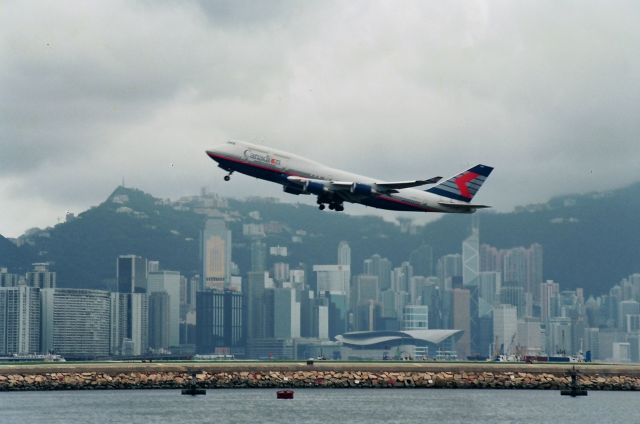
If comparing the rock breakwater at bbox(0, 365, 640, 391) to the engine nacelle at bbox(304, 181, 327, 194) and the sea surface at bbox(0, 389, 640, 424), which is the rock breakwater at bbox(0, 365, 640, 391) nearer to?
the sea surface at bbox(0, 389, 640, 424)

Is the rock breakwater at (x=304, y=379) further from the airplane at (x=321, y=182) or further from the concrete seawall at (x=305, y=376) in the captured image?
the airplane at (x=321, y=182)

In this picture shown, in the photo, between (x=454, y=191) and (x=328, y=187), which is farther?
(x=454, y=191)

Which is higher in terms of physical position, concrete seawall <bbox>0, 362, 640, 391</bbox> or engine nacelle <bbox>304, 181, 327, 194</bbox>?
engine nacelle <bbox>304, 181, 327, 194</bbox>

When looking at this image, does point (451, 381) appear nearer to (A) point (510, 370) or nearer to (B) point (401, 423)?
(A) point (510, 370)

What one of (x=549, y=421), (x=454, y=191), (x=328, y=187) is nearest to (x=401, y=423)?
(x=549, y=421)

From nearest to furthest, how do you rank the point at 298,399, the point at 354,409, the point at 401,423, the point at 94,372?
1. the point at 401,423
2. the point at 354,409
3. the point at 298,399
4. the point at 94,372

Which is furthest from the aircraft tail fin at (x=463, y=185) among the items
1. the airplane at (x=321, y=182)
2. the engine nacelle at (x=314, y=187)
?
the engine nacelle at (x=314, y=187)

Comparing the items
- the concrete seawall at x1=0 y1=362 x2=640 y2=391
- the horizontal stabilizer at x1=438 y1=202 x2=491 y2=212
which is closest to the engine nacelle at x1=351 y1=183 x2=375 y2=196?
the horizontal stabilizer at x1=438 y1=202 x2=491 y2=212
